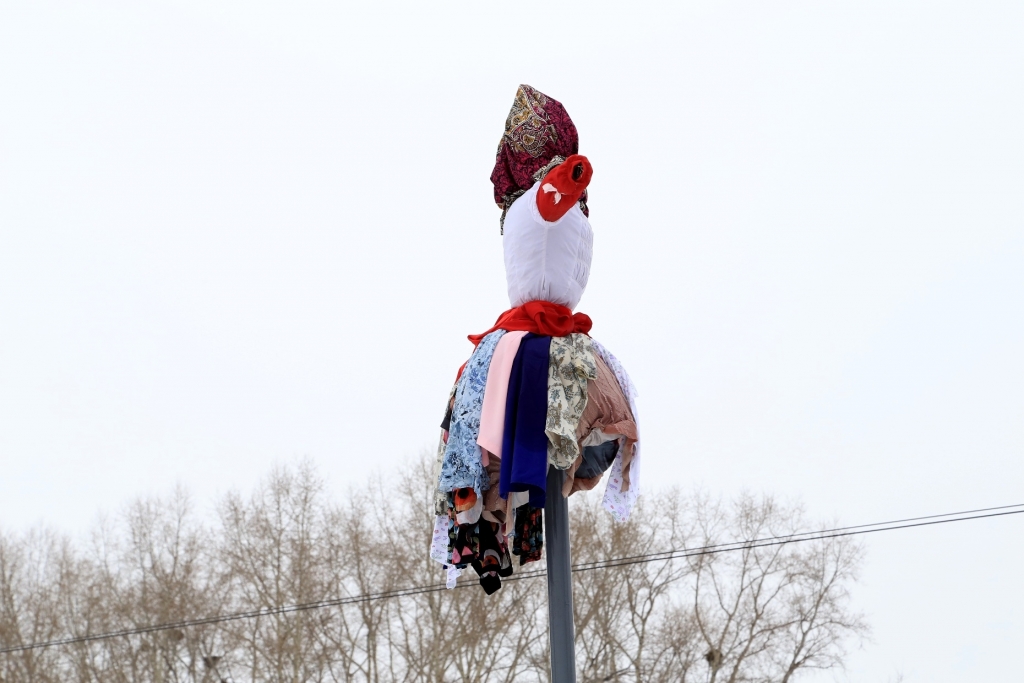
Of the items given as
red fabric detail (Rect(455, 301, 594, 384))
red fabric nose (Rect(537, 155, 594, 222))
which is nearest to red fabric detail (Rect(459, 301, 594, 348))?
red fabric detail (Rect(455, 301, 594, 384))

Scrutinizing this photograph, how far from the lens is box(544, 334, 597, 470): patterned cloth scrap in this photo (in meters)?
2.88

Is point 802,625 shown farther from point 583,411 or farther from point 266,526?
point 583,411

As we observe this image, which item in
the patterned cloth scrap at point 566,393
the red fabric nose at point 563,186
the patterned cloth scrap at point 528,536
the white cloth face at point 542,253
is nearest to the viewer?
the patterned cloth scrap at point 566,393

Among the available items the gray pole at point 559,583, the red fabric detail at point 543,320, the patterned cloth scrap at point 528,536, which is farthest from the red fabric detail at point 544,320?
the patterned cloth scrap at point 528,536

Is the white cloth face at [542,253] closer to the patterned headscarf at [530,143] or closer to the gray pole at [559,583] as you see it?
the patterned headscarf at [530,143]

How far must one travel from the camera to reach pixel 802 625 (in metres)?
14.5

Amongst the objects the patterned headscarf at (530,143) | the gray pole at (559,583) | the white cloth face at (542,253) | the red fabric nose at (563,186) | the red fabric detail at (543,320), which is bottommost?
the gray pole at (559,583)

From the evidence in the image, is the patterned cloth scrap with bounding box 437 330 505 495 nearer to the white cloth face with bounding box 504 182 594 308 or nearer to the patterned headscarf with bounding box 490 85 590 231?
the white cloth face with bounding box 504 182 594 308

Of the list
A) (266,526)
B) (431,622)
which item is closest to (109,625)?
(266,526)

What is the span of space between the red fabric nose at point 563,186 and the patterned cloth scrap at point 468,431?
380 mm

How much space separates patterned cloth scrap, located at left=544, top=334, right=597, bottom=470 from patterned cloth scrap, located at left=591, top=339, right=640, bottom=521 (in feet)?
0.42

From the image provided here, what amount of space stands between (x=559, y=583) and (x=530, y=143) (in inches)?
51.2

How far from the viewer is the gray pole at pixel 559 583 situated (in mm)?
2928

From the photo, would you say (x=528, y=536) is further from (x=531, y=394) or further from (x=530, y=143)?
(x=530, y=143)
